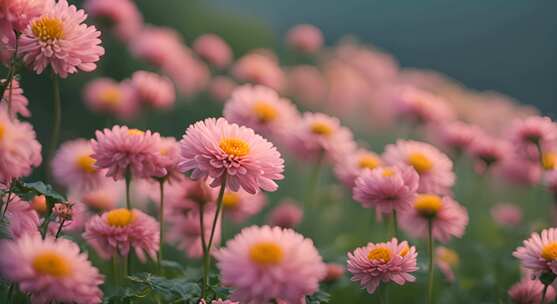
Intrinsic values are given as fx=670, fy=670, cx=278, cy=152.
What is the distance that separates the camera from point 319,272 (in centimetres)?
127

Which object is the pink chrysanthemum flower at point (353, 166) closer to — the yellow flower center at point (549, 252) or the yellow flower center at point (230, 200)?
the yellow flower center at point (230, 200)

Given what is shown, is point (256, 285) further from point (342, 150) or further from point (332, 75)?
point (332, 75)

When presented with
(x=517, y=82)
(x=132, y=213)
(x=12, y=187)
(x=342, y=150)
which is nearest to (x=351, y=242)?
(x=342, y=150)

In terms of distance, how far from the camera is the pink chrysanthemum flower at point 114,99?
2.96 m

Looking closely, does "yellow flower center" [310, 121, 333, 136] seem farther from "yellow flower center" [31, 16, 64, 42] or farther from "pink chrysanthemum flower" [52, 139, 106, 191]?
"yellow flower center" [31, 16, 64, 42]

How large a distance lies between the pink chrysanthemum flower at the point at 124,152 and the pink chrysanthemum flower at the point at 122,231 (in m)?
0.14

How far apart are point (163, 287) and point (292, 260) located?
415 mm

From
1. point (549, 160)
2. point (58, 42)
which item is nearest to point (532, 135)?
point (549, 160)

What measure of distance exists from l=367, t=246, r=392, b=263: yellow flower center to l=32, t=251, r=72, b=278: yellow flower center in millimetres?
697

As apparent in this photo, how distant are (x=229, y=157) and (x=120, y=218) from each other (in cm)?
44

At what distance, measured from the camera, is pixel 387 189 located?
6.01 feet

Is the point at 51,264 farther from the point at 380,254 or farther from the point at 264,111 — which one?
the point at 264,111

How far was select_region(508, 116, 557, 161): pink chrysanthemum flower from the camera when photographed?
2590 millimetres

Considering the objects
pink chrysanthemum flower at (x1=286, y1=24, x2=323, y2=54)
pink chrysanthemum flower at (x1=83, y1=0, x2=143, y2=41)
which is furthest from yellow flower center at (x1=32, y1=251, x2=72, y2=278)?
pink chrysanthemum flower at (x1=286, y1=24, x2=323, y2=54)
